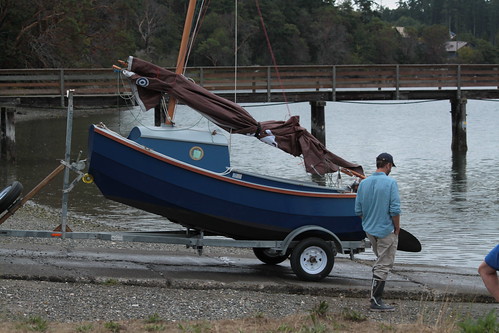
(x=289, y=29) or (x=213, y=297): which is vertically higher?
(x=289, y=29)

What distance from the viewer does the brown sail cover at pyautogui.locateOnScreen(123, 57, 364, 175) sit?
1180 centimetres

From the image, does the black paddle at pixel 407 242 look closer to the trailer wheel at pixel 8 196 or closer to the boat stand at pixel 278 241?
the boat stand at pixel 278 241

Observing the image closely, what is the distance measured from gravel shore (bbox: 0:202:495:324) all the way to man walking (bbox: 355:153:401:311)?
391 mm

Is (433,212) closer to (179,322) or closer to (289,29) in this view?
(179,322)

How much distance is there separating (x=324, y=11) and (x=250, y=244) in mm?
130042

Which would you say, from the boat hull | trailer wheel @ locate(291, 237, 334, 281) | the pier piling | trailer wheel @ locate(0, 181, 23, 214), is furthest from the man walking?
the pier piling

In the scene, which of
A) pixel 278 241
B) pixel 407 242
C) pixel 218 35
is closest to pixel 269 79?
pixel 407 242

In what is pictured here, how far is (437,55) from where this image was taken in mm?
149500

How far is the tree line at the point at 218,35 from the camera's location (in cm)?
5025

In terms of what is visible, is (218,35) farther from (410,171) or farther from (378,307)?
(378,307)

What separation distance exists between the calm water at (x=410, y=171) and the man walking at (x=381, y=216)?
3.01 meters

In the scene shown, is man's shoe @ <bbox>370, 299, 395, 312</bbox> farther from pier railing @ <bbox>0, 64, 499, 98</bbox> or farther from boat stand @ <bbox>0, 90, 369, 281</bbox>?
pier railing @ <bbox>0, 64, 499, 98</bbox>

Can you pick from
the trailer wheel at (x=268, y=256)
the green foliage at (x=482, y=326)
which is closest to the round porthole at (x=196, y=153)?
the trailer wheel at (x=268, y=256)

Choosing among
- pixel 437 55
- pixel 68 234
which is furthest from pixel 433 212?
pixel 437 55
